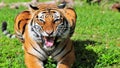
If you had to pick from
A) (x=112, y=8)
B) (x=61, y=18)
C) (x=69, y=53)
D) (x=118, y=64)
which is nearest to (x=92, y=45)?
(x=118, y=64)

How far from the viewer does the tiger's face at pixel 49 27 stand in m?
4.70

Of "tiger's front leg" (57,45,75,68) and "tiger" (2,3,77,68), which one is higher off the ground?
"tiger" (2,3,77,68)

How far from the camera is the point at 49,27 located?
4.66 meters

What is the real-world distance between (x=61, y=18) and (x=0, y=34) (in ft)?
10.7

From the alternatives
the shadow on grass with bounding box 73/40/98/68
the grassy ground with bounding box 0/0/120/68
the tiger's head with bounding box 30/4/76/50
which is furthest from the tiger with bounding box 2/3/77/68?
the shadow on grass with bounding box 73/40/98/68

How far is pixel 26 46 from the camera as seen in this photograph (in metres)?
5.41

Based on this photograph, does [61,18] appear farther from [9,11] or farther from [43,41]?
[9,11]

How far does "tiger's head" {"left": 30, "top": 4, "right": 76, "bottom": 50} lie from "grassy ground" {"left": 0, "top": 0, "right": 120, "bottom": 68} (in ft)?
1.92

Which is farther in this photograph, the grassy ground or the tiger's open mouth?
the grassy ground

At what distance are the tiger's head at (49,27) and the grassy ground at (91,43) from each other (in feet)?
1.92

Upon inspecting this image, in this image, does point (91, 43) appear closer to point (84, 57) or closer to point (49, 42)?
point (84, 57)

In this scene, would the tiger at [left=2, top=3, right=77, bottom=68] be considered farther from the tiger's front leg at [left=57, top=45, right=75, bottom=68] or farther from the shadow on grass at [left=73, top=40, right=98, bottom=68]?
the shadow on grass at [left=73, top=40, right=98, bottom=68]

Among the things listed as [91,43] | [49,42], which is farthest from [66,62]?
[91,43]

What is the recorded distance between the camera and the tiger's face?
470 centimetres
